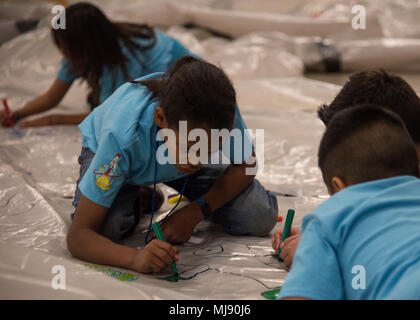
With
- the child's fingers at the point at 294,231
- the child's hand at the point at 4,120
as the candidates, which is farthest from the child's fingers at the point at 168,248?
the child's hand at the point at 4,120

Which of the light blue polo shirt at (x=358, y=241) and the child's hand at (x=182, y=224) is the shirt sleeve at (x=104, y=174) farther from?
the light blue polo shirt at (x=358, y=241)

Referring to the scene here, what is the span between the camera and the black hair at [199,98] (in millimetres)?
740

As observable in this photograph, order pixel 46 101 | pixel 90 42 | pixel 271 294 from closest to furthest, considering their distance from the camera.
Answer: pixel 271 294 → pixel 90 42 → pixel 46 101

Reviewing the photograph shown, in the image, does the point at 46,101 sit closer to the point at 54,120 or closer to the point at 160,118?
the point at 54,120

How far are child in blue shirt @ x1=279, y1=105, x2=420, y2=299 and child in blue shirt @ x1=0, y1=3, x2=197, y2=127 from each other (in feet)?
2.98

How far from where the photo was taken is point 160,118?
797 mm

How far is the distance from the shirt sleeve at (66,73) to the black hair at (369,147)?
1051 mm

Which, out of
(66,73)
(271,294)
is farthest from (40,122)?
(271,294)

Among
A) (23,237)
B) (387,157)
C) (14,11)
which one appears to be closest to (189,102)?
(387,157)

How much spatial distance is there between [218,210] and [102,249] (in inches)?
10.9

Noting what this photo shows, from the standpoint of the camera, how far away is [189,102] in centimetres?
74

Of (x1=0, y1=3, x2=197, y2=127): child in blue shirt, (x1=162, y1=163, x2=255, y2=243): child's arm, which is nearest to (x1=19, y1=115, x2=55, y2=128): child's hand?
(x1=0, y1=3, x2=197, y2=127): child in blue shirt

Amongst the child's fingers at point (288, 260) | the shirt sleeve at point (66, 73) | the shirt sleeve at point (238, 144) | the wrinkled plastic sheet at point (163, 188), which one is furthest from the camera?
the shirt sleeve at point (66, 73)

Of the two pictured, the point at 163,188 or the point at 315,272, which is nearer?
the point at 315,272
